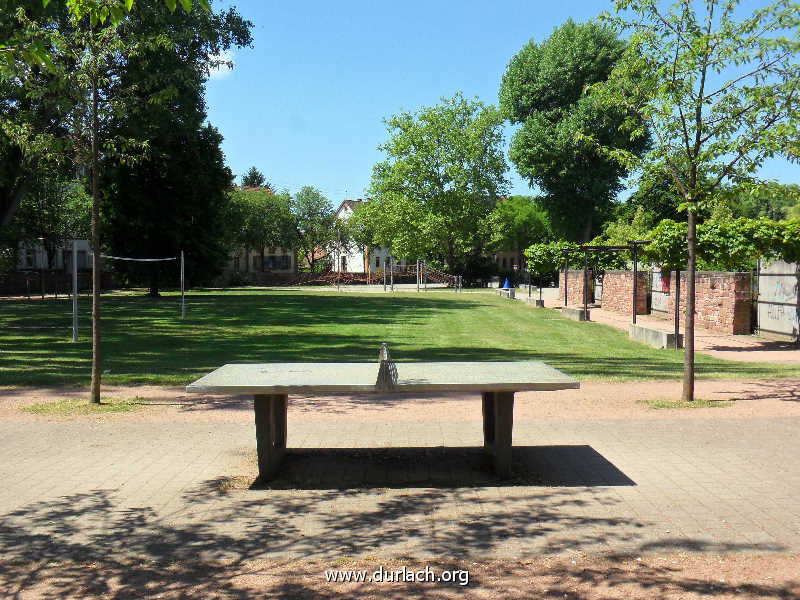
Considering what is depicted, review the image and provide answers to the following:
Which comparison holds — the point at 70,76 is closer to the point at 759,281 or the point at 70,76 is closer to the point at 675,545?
the point at 675,545

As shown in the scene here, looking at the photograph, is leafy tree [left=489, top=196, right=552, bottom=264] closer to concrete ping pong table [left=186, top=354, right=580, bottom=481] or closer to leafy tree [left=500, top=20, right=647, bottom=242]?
leafy tree [left=500, top=20, right=647, bottom=242]

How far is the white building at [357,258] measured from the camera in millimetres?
99812

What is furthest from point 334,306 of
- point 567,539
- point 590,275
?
point 567,539

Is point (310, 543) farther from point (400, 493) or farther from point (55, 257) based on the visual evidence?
point (55, 257)

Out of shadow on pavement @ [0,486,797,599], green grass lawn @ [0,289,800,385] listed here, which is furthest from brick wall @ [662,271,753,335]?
shadow on pavement @ [0,486,797,599]

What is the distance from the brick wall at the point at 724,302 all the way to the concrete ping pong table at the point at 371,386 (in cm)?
1517

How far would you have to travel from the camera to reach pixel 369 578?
13.9 ft

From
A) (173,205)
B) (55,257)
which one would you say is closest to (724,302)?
(173,205)

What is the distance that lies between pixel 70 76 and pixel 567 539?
840cm

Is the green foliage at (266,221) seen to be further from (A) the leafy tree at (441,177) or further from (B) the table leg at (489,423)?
(B) the table leg at (489,423)

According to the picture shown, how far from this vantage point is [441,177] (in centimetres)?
6588

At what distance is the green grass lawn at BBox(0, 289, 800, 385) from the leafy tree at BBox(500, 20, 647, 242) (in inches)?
884

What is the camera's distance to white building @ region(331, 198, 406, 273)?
99812 mm

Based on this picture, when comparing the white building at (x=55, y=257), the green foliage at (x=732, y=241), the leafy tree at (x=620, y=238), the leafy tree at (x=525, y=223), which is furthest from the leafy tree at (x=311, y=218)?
the green foliage at (x=732, y=241)
